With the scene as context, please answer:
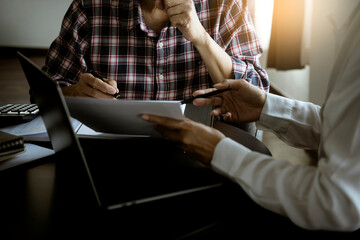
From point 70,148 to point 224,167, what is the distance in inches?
11.3

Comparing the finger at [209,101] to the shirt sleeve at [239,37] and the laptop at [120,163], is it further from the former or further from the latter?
the shirt sleeve at [239,37]

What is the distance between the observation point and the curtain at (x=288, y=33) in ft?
8.36

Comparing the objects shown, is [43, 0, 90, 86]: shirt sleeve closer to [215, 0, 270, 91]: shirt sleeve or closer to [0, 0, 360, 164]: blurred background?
[215, 0, 270, 91]: shirt sleeve

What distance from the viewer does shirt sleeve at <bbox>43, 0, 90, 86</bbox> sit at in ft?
4.13

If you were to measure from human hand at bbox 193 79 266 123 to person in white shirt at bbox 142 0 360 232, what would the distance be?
270 millimetres

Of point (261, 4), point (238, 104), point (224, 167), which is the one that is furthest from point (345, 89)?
point (261, 4)

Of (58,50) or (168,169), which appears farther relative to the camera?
(58,50)

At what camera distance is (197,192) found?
0.59 metres

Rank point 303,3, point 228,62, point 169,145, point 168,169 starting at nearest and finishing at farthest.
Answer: point 168,169
point 169,145
point 228,62
point 303,3

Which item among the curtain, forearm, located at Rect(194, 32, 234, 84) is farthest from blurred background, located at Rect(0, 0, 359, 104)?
forearm, located at Rect(194, 32, 234, 84)

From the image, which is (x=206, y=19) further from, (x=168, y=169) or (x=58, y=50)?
(x=168, y=169)

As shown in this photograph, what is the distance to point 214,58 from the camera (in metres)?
1.15

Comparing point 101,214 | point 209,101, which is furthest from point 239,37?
point 101,214

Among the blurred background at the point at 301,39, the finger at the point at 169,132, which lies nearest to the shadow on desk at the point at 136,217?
the finger at the point at 169,132
